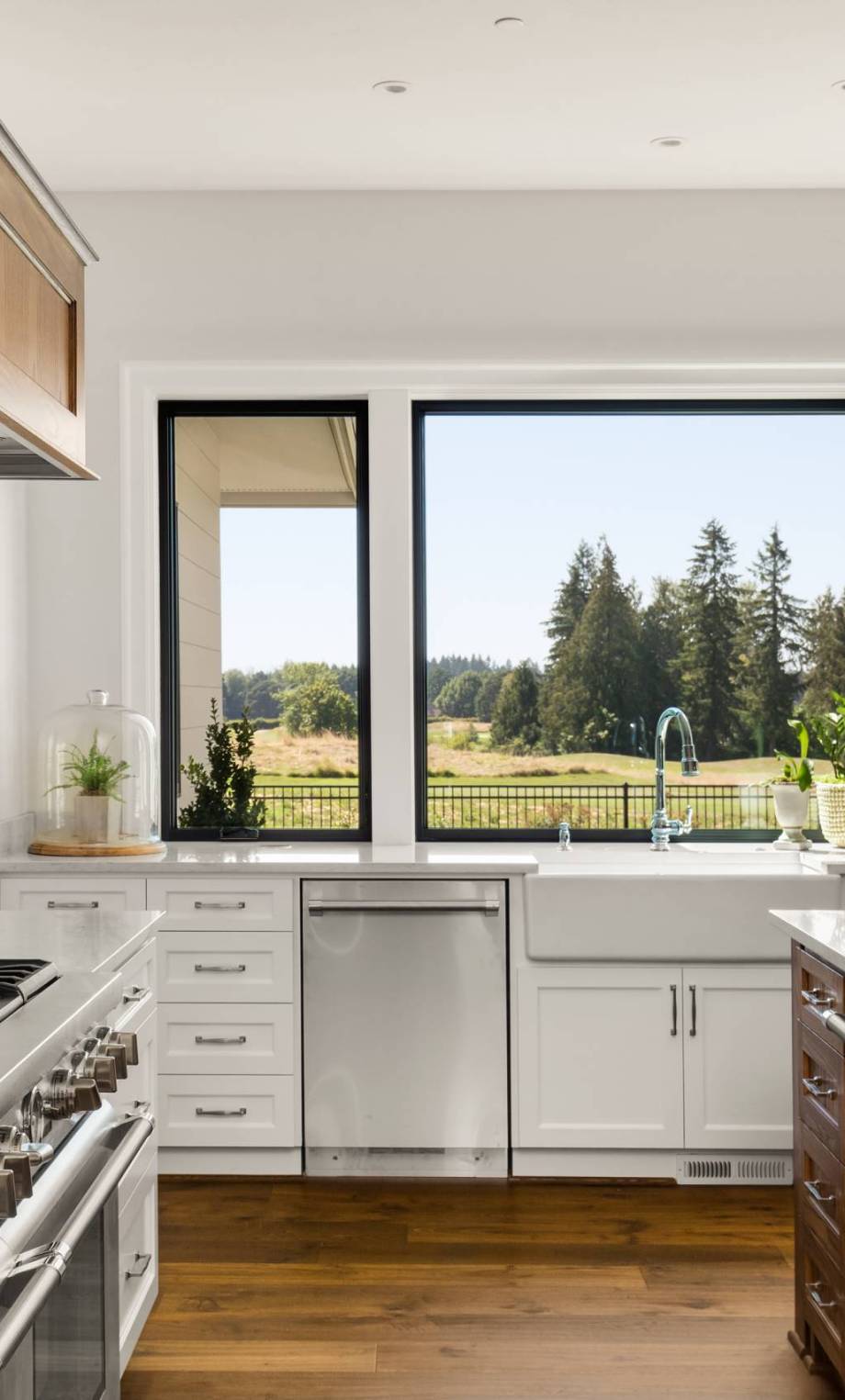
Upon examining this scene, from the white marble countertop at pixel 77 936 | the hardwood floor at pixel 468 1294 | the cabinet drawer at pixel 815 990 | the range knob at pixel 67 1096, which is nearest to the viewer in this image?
the range knob at pixel 67 1096

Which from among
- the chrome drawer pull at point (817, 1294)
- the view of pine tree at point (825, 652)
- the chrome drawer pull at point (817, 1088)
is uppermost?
the view of pine tree at point (825, 652)

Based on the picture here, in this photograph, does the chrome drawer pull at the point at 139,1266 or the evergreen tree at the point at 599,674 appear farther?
the evergreen tree at the point at 599,674

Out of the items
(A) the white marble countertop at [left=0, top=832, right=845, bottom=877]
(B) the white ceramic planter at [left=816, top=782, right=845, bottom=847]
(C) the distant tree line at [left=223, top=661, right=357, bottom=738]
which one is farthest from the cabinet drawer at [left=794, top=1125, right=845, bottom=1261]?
(C) the distant tree line at [left=223, top=661, right=357, bottom=738]

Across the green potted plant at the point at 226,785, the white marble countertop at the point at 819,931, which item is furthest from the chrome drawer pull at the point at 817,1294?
the green potted plant at the point at 226,785

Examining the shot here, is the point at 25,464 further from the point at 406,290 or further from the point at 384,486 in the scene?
the point at 406,290

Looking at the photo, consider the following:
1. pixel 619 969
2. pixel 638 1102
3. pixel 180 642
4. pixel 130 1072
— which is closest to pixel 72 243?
pixel 130 1072

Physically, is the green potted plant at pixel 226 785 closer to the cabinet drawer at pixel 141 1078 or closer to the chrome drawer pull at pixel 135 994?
the cabinet drawer at pixel 141 1078

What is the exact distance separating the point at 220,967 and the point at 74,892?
479mm

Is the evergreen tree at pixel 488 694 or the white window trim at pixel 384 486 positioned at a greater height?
the white window trim at pixel 384 486

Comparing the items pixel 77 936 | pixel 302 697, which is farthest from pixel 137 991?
pixel 302 697

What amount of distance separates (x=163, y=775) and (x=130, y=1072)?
198 cm

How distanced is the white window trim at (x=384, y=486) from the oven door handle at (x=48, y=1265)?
239 centimetres

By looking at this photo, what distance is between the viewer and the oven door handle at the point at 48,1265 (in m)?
1.40

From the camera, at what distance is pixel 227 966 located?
369cm
